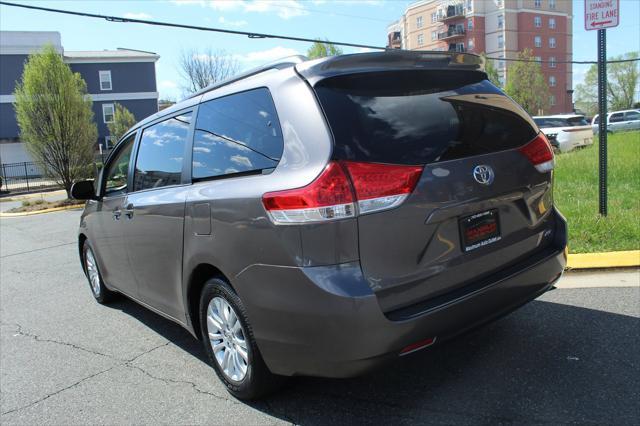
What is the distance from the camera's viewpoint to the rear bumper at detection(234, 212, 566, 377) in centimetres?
238

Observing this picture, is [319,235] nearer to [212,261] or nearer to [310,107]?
[310,107]

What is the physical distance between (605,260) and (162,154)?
14.4 ft

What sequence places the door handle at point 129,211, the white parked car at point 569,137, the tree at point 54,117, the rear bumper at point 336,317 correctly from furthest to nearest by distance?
1. the white parked car at point 569,137
2. the tree at point 54,117
3. the door handle at point 129,211
4. the rear bumper at point 336,317

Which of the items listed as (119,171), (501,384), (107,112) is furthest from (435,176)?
(107,112)

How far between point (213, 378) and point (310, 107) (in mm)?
2023

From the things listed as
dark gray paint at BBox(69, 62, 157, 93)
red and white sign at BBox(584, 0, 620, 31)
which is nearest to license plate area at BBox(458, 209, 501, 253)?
red and white sign at BBox(584, 0, 620, 31)

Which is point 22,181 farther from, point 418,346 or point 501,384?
point 418,346

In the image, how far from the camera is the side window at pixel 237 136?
277cm

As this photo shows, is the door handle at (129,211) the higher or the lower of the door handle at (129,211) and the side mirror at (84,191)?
the lower

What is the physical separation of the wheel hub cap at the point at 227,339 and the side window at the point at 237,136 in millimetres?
812

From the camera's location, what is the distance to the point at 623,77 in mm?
81000

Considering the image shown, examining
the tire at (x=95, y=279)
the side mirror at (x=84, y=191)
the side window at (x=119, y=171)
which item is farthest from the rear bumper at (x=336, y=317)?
the tire at (x=95, y=279)

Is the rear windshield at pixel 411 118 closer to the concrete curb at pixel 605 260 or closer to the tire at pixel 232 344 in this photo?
the tire at pixel 232 344

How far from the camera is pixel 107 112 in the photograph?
141 feet
